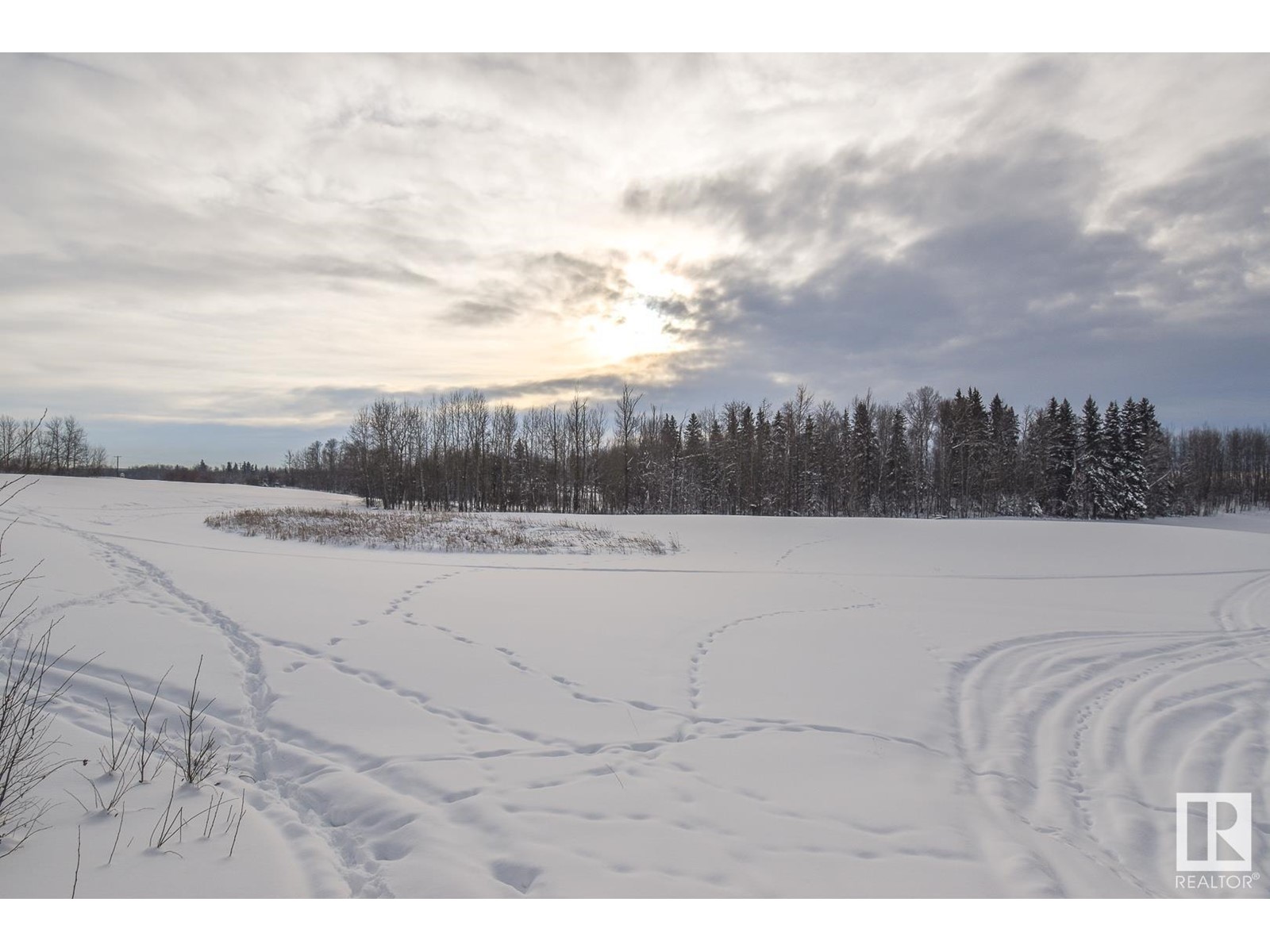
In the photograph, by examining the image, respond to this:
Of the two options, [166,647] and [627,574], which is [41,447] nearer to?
[166,647]

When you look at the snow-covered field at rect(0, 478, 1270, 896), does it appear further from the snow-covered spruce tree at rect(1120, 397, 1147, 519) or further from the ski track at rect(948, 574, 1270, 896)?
the snow-covered spruce tree at rect(1120, 397, 1147, 519)

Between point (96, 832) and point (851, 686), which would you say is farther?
point (851, 686)

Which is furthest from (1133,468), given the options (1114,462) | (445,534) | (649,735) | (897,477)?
(649,735)

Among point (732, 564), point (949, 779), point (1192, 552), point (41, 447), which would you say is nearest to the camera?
point (41, 447)

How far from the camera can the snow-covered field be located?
310 cm

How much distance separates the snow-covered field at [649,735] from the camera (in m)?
3.10

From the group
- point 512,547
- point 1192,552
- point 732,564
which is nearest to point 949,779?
point 732,564

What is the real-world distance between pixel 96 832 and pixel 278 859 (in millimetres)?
1039

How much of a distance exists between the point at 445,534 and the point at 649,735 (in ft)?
53.6

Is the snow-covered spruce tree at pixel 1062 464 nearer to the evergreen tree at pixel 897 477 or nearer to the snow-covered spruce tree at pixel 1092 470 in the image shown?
the snow-covered spruce tree at pixel 1092 470

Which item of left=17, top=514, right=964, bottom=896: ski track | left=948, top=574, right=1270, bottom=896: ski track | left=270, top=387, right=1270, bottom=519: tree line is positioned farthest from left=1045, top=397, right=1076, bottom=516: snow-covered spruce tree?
left=17, top=514, right=964, bottom=896: ski track

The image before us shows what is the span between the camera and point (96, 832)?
3139mm

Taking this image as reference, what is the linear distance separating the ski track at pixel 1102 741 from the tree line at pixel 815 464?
37.9 meters

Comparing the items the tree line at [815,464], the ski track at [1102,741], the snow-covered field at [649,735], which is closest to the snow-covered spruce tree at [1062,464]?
the tree line at [815,464]
